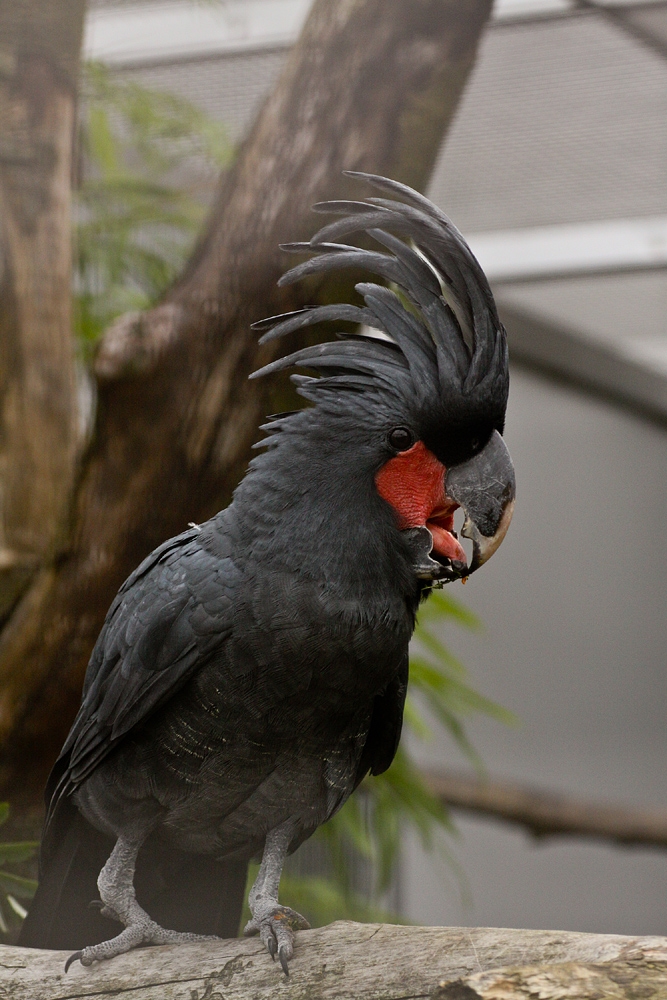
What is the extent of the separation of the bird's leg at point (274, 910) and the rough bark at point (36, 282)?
77 cm

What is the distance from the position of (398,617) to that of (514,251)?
179 cm

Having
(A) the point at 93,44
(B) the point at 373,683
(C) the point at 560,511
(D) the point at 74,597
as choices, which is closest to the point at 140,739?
(B) the point at 373,683

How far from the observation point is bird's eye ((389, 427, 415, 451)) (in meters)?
0.97

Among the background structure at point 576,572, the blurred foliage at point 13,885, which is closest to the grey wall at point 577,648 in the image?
the background structure at point 576,572

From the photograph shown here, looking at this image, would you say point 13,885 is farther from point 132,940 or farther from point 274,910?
point 274,910

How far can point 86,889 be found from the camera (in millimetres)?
1245

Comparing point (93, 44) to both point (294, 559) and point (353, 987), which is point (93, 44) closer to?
point (294, 559)

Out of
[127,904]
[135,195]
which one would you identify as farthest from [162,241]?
[127,904]

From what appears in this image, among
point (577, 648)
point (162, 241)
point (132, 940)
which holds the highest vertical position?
point (162, 241)

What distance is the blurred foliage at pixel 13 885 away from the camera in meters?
1.23

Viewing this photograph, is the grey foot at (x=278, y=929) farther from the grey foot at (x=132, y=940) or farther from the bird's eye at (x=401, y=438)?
the bird's eye at (x=401, y=438)

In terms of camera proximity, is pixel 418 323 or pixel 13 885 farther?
pixel 13 885

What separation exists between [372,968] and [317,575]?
387mm

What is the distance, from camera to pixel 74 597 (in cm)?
156
